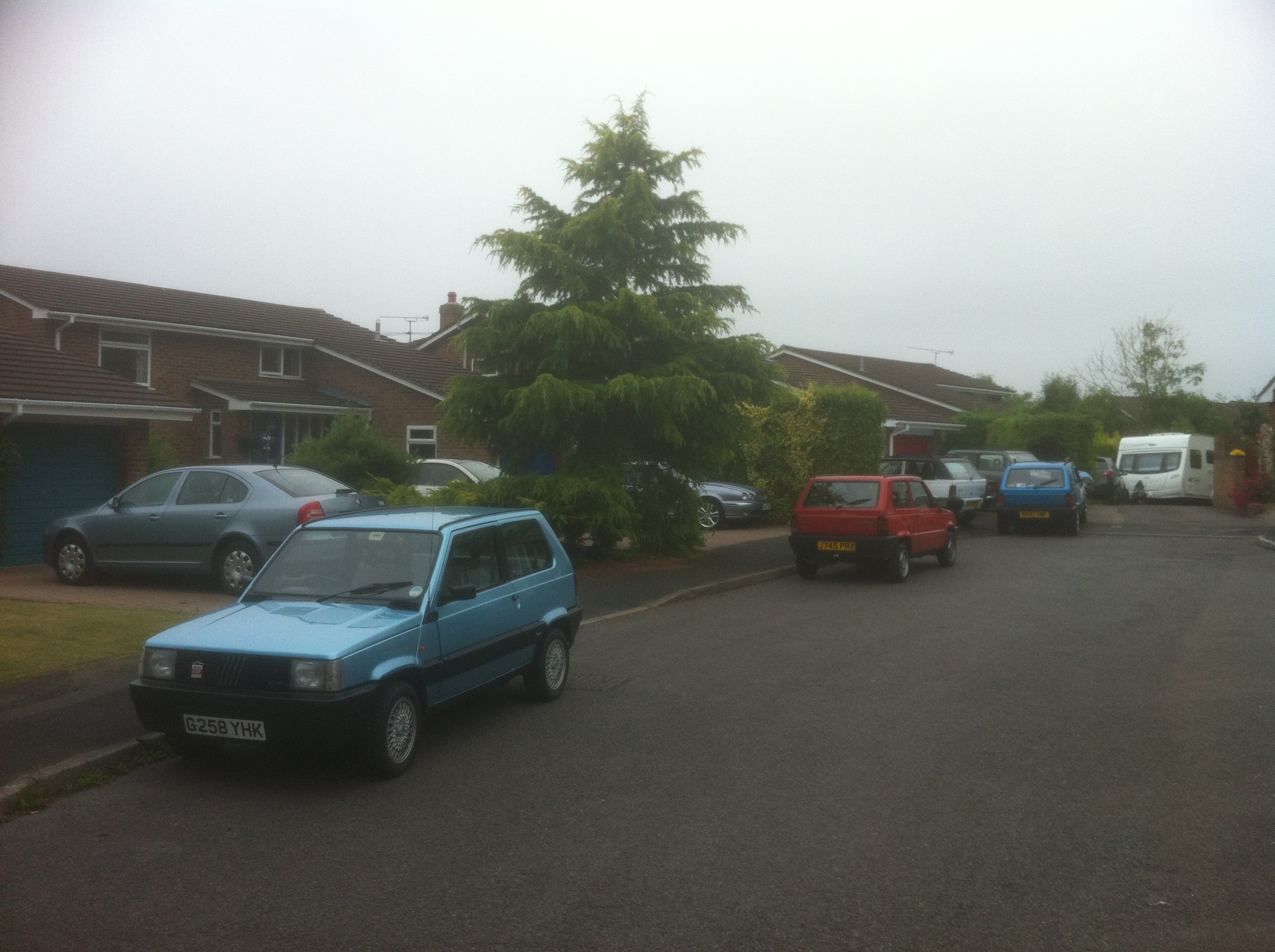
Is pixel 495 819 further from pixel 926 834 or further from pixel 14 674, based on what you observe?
pixel 14 674

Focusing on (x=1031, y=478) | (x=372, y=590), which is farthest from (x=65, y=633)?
(x=1031, y=478)

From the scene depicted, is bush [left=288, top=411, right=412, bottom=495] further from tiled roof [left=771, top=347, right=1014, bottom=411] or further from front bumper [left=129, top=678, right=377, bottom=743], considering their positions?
tiled roof [left=771, top=347, right=1014, bottom=411]

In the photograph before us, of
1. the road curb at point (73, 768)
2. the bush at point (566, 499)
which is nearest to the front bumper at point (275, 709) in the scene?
the road curb at point (73, 768)

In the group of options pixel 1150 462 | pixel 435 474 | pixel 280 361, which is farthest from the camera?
pixel 1150 462

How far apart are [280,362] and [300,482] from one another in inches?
856

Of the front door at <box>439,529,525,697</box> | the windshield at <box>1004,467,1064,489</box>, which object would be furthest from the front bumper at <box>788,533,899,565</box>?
the windshield at <box>1004,467,1064,489</box>

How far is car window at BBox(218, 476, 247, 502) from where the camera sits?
13.0 m

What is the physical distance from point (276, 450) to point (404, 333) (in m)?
26.8

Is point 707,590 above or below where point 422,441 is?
below

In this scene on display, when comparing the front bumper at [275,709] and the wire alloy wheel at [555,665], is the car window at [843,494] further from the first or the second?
the front bumper at [275,709]

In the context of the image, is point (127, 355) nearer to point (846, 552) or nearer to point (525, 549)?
point (846, 552)

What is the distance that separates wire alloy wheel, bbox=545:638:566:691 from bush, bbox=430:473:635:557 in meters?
7.30

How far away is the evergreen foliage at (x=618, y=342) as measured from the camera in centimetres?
1606

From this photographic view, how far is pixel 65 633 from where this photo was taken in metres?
10.0
